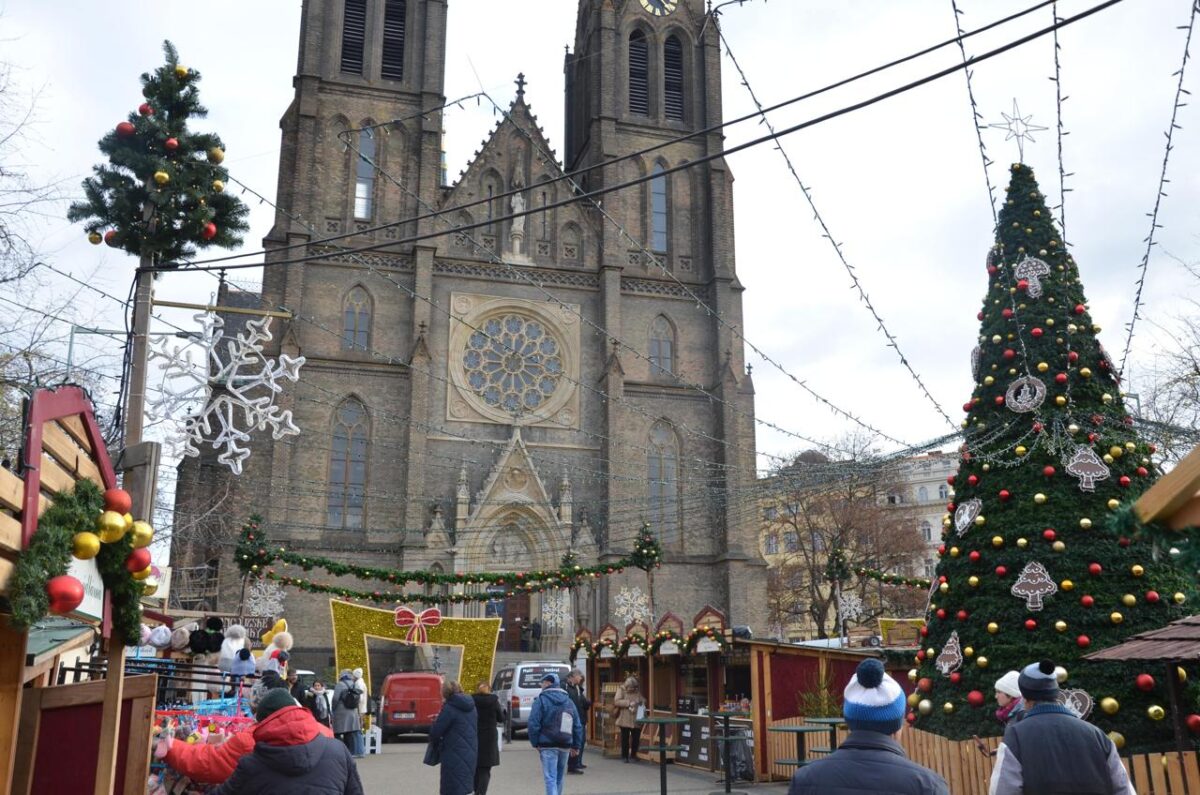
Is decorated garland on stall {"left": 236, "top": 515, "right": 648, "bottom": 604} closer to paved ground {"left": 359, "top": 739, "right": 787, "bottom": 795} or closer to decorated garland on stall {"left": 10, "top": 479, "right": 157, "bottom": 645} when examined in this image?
paved ground {"left": 359, "top": 739, "right": 787, "bottom": 795}

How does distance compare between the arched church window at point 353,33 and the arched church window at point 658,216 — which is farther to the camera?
the arched church window at point 658,216

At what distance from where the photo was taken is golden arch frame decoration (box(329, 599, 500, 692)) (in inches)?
768

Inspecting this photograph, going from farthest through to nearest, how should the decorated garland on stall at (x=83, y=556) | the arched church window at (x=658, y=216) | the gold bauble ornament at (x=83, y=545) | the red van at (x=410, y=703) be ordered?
the arched church window at (x=658, y=216)
the red van at (x=410, y=703)
the gold bauble ornament at (x=83, y=545)
the decorated garland on stall at (x=83, y=556)

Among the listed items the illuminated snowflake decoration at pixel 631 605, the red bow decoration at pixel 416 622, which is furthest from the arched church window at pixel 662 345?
the red bow decoration at pixel 416 622

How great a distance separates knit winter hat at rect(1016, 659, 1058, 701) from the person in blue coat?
5.48m

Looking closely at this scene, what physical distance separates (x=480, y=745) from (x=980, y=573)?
526cm

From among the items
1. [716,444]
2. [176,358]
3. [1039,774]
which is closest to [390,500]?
[716,444]

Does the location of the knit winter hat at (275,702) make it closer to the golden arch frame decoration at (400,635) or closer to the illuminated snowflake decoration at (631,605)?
the golden arch frame decoration at (400,635)

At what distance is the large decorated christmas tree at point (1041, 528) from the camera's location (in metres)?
9.04

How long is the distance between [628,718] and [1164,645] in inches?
422

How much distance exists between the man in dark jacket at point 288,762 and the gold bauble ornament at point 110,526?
3.65ft

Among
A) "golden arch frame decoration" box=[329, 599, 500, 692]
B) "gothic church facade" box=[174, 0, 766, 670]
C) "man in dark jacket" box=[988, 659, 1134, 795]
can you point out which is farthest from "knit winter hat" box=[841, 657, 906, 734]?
"gothic church facade" box=[174, 0, 766, 670]

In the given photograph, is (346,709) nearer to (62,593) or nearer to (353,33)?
(62,593)

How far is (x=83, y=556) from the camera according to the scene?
4.48 meters
